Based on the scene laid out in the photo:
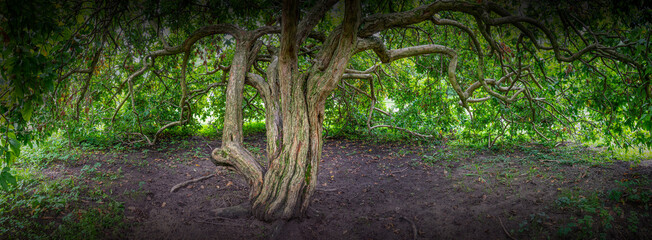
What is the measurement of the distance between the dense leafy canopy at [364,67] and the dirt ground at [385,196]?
808 millimetres

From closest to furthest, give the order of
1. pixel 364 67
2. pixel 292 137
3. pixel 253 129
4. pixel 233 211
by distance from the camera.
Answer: pixel 292 137 → pixel 233 211 → pixel 364 67 → pixel 253 129

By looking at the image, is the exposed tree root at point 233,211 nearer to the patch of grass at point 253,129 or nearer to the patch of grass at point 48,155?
the patch of grass at point 48,155

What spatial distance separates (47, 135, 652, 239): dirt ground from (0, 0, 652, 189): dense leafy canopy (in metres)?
0.81

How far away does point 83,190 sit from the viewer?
4.16 metres

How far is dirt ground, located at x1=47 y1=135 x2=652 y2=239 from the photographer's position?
340 cm

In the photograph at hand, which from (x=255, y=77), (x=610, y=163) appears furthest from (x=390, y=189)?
(x=610, y=163)

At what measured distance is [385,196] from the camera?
4602 mm

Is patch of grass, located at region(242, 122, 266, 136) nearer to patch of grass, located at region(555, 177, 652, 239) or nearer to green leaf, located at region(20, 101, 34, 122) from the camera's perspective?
green leaf, located at region(20, 101, 34, 122)

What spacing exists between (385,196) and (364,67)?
3.76 meters

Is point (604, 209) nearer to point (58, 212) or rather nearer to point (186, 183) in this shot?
point (186, 183)

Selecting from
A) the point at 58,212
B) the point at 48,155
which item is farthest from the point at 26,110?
the point at 48,155

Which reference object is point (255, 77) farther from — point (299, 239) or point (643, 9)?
point (643, 9)

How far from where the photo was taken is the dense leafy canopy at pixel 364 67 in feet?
8.98

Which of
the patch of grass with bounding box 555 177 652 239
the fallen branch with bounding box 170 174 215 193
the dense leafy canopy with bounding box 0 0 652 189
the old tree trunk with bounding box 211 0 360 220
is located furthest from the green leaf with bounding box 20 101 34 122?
the patch of grass with bounding box 555 177 652 239
